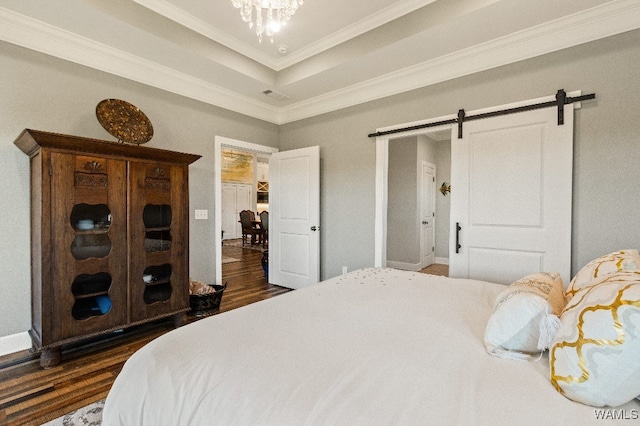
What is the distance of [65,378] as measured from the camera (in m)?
2.07

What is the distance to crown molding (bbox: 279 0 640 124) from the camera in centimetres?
223

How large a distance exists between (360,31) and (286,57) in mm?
929

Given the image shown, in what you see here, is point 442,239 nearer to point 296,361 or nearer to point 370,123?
point 370,123

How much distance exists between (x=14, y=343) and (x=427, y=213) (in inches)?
234

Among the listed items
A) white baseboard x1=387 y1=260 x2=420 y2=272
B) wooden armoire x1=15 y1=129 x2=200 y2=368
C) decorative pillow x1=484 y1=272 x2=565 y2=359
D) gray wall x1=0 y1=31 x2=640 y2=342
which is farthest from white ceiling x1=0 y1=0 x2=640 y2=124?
white baseboard x1=387 y1=260 x2=420 y2=272

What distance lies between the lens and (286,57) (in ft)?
11.2

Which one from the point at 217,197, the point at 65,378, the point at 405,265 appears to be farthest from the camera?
the point at 405,265

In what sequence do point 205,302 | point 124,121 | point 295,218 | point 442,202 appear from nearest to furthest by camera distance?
point 124,121 → point 205,302 → point 295,218 → point 442,202

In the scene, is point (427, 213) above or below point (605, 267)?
above

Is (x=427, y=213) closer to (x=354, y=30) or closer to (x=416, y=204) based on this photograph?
(x=416, y=204)

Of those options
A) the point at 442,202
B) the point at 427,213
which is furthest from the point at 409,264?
the point at 442,202

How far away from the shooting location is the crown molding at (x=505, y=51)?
223 cm

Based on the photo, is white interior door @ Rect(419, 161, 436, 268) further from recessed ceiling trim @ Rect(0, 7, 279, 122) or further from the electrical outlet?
the electrical outlet

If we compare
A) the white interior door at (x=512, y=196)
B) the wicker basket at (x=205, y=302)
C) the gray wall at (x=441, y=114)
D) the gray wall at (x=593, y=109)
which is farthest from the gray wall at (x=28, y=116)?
the white interior door at (x=512, y=196)
